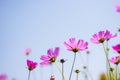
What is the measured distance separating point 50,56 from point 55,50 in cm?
5

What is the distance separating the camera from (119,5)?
179cm

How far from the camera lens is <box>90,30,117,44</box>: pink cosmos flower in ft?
5.66

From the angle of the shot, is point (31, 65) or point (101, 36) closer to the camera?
point (31, 65)

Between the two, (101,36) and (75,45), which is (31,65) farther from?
(101,36)

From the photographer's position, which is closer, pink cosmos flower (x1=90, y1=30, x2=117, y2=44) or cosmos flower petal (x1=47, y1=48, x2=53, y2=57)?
cosmos flower petal (x1=47, y1=48, x2=53, y2=57)

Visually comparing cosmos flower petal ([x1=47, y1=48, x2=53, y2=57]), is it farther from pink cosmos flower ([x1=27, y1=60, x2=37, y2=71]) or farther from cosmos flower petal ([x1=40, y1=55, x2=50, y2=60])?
pink cosmos flower ([x1=27, y1=60, x2=37, y2=71])

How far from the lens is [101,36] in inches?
69.4

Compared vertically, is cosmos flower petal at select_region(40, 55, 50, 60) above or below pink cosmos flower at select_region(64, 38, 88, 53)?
below

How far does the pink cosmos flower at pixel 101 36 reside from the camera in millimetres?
1726

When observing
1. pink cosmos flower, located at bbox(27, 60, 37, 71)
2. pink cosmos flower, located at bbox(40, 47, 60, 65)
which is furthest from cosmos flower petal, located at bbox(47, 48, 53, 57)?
pink cosmos flower, located at bbox(27, 60, 37, 71)

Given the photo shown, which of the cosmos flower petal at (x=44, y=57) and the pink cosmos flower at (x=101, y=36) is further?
the pink cosmos flower at (x=101, y=36)

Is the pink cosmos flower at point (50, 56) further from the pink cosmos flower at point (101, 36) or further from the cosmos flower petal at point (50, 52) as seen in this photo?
the pink cosmos flower at point (101, 36)

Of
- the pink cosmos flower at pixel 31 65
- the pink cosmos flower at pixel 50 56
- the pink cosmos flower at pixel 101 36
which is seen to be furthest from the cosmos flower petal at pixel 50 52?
the pink cosmos flower at pixel 101 36

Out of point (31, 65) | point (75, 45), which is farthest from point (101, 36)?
point (31, 65)
